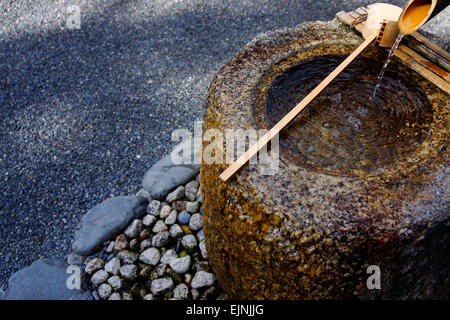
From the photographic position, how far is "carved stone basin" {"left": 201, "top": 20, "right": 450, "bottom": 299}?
1308 millimetres

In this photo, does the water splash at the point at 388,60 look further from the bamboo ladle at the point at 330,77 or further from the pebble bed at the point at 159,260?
the pebble bed at the point at 159,260

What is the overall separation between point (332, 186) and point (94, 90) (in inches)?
102

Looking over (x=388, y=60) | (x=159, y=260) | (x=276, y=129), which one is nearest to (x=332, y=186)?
(x=276, y=129)

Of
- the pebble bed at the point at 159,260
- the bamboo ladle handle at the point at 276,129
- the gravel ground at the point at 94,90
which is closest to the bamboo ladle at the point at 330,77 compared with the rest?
the bamboo ladle handle at the point at 276,129

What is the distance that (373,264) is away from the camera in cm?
132

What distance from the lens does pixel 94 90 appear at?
3320 millimetres

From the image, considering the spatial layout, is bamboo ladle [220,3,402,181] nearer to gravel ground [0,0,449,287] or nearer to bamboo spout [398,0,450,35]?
bamboo spout [398,0,450,35]

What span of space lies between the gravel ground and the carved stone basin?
1.30 m

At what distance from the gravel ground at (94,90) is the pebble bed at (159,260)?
33 centimetres

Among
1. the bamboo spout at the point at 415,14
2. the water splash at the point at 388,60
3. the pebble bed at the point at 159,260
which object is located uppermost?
the bamboo spout at the point at 415,14

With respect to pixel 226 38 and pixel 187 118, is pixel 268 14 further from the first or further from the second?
pixel 187 118

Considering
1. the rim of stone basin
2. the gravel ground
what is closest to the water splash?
the rim of stone basin

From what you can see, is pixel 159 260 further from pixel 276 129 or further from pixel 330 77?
pixel 330 77

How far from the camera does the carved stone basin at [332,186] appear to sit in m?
1.31
